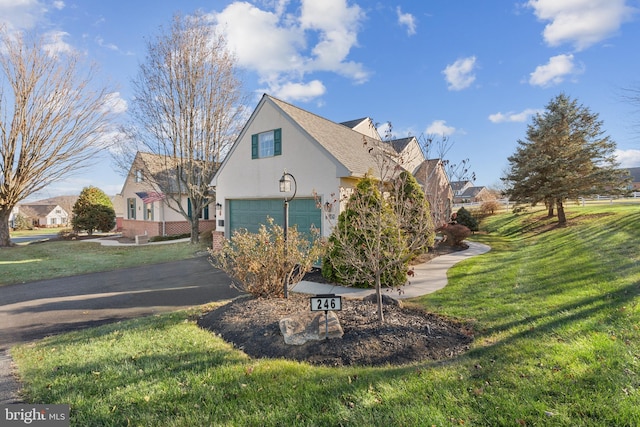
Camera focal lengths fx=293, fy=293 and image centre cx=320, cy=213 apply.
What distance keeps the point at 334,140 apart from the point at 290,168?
2254mm

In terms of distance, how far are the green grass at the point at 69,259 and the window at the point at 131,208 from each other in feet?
21.2

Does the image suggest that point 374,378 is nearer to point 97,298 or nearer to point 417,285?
point 417,285

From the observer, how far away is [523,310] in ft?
17.0

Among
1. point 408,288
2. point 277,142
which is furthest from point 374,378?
point 277,142

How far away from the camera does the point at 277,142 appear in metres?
11.3

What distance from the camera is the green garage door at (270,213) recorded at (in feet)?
34.2

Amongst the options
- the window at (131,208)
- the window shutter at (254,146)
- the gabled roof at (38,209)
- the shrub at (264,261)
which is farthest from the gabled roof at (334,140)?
the gabled roof at (38,209)

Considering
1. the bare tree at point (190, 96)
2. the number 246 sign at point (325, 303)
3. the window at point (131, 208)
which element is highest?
the bare tree at point (190, 96)

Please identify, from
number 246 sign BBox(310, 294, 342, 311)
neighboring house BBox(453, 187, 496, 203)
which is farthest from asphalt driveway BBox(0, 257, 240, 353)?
neighboring house BBox(453, 187, 496, 203)

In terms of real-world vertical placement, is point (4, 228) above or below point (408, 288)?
above

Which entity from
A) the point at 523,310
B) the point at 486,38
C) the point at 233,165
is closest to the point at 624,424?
the point at 523,310

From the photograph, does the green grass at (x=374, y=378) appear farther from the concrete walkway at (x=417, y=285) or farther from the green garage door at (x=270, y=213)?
the green garage door at (x=270, y=213)

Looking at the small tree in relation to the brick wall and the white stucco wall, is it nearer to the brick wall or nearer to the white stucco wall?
the brick wall

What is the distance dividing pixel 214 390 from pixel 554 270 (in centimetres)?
880
